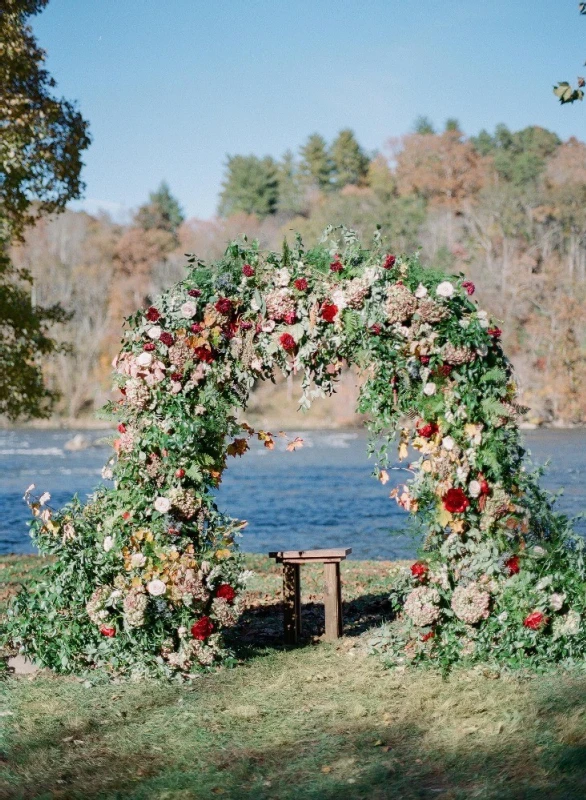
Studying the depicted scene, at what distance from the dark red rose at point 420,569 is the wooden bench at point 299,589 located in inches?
46.1

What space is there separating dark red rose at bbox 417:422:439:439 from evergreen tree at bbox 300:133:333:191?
214 ft

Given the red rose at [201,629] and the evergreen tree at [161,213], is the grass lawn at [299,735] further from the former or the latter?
the evergreen tree at [161,213]

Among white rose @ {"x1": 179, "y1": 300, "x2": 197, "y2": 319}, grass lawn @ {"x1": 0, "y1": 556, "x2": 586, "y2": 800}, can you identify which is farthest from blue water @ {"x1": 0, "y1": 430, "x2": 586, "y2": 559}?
white rose @ {"x1": 179, "y1": 300, "x2": 197, "y2": 319}

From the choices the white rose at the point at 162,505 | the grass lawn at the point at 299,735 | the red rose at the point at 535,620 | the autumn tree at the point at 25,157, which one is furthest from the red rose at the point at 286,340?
the autumn tree at the point at 25,157

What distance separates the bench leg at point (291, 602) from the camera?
798cm

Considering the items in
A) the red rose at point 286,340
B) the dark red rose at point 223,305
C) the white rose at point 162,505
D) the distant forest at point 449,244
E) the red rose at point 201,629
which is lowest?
the red rose at point 201,629

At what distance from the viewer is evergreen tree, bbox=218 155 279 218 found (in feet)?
224

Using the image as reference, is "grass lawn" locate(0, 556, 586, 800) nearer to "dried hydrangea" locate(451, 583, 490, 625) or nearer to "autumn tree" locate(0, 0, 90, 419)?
"dried hydrangea" locate(451, 583, 490, 625)

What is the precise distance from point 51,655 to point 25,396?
8.51m

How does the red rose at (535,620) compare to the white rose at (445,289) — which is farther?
the white rose at (445,289)

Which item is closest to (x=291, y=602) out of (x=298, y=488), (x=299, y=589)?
(x=299, y=589)

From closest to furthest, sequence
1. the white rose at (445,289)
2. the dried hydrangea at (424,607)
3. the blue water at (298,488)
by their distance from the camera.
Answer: the white rose at (445,289), the dried hydrangea at (424,607), the blue water at (298,488)

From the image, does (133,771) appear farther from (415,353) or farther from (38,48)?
(38,48)

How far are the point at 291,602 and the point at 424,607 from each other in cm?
167
